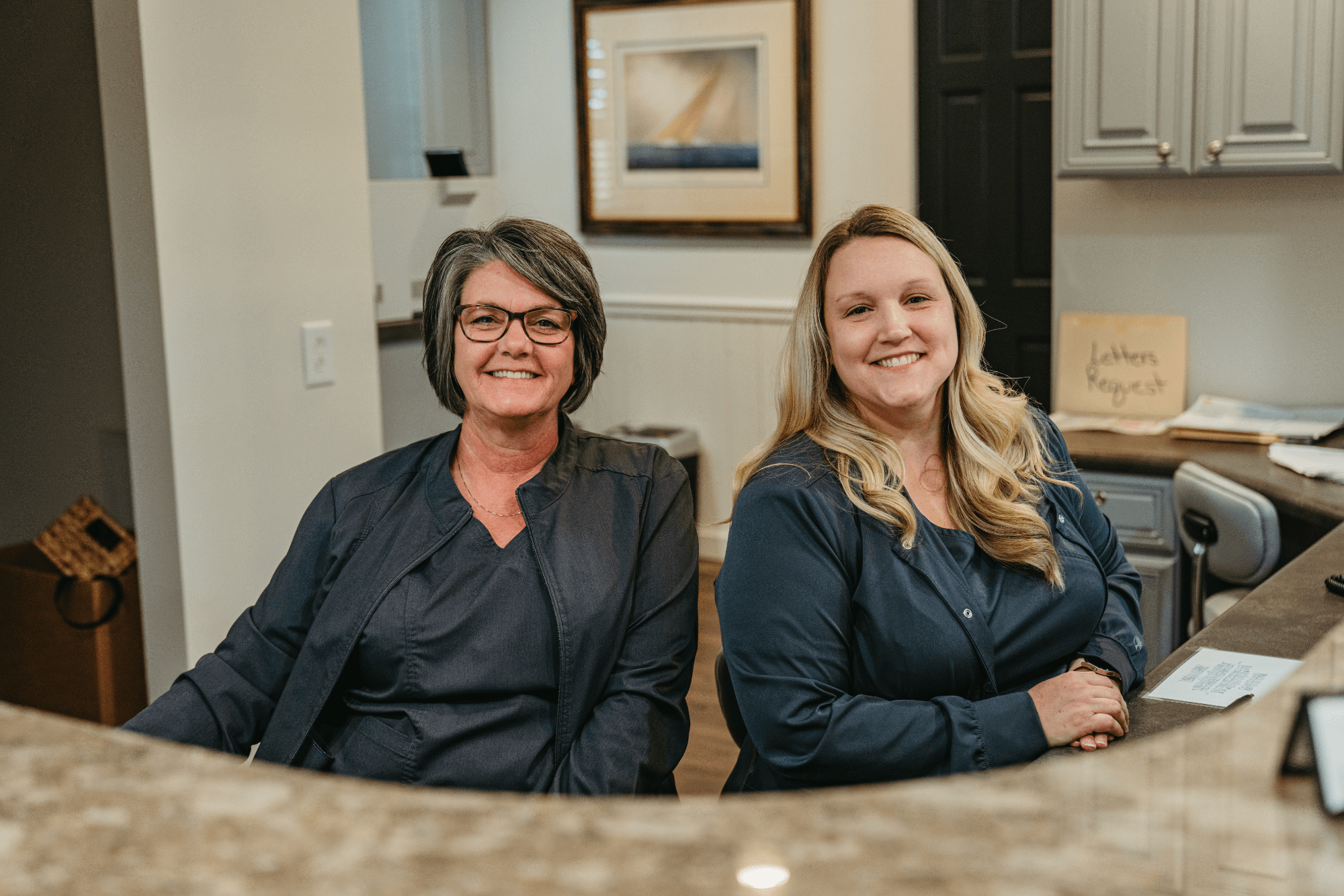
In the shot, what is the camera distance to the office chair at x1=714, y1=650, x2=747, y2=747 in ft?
6.08

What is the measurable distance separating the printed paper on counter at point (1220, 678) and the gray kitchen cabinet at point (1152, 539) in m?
1.48

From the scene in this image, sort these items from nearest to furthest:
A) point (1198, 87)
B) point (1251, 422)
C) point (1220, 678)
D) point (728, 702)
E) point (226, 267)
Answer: point (1220, 678) → point (728, 702) → point (226, 267) → point (1198, 87) → point (1251, 422)

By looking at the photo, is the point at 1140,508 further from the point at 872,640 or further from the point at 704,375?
the point at 704,375

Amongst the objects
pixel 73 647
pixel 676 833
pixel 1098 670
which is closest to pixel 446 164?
pixel 73 647

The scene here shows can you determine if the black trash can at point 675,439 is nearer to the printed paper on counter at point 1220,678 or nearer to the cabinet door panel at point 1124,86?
the cabinet door panel at point 1124,86

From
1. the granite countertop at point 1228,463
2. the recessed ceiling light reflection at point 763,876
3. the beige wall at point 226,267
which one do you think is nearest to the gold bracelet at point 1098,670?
the granite countertop at point 1228,463

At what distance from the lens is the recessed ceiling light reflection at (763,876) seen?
631 mm

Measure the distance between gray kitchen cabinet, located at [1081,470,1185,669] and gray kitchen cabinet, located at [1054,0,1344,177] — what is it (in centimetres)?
83

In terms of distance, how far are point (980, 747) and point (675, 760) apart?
445mm

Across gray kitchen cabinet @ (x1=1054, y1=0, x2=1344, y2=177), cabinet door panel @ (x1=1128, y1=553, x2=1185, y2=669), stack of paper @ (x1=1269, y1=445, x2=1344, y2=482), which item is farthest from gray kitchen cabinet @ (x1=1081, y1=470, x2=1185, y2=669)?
gray kitchen cabinet @ (x1=1054, y1=0, x2=1344, y2=177)

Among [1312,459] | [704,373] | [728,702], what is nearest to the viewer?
[728,702]

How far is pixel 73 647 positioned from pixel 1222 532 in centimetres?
274

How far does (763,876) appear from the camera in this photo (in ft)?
2.10

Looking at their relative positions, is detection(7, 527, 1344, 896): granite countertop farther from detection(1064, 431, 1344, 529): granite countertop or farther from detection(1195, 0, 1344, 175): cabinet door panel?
detection(1195, 0, 1344, 175): cabinet door panel
